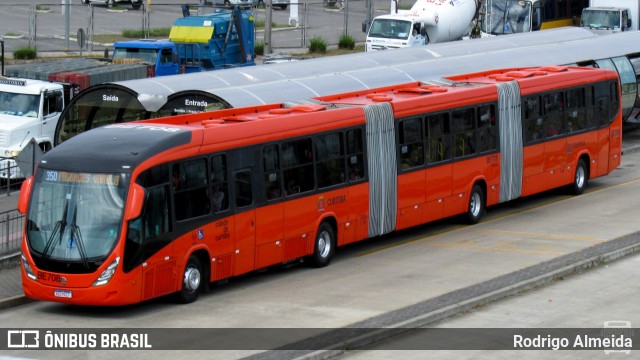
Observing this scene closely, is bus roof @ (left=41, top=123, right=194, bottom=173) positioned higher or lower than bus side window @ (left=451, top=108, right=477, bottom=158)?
higher

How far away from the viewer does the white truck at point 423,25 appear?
53.7 metres

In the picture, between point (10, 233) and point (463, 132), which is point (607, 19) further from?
point (10, 233)

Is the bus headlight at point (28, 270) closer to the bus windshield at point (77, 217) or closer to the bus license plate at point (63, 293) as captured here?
the bus windshield at point (77, 217)

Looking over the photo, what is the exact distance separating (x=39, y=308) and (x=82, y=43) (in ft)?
92.0

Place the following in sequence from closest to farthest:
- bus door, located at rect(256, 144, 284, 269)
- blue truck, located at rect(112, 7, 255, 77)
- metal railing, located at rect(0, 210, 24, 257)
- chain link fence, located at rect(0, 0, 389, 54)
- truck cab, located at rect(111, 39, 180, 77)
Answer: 1. bus door, located at rect(256, 144, 284, 269)
2. metal railing, located at rect(0, 210, 24, 257)
3. truck cab, located at rect(111, 39, 180, 77)
4. blue truck, located at rect(112, 7, 255, 77)
5. chain link fence, located at rect(0, 0, 389, 54)

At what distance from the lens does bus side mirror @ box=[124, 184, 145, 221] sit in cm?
1789

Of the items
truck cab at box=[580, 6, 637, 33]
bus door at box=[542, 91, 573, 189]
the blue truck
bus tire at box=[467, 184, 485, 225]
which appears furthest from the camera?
truck cab at box=[580, 6, 637, 33]

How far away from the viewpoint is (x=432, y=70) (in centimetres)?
3403

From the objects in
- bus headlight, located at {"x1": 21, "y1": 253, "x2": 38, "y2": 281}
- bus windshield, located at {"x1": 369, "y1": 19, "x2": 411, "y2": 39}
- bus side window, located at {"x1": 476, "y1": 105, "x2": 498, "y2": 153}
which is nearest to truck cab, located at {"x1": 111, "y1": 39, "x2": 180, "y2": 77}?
bus windshield, located at {"x1": 369, "y1": 19, "x2": 411, "y2": 39}

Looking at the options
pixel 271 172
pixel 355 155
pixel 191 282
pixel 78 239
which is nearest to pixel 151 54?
pixel 355 155

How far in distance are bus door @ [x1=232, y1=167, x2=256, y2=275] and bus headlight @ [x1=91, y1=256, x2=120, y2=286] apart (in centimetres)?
261

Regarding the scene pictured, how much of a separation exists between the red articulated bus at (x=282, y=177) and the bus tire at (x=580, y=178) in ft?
0.16

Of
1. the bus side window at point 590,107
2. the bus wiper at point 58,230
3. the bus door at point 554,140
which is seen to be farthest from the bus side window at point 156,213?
the bus side window at point 590,107

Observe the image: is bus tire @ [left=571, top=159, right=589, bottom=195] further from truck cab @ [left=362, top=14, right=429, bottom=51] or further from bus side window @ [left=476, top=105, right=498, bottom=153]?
truck cab @ [left=362, top=14, right=429, bottom=51]
